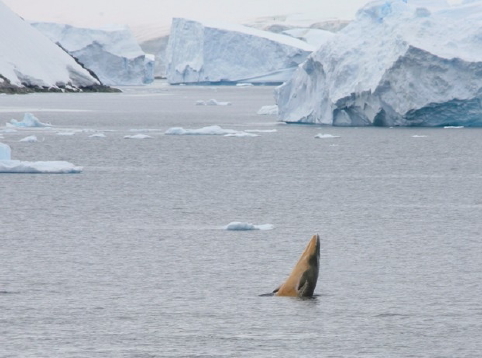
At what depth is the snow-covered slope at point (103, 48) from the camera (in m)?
→ 98.2

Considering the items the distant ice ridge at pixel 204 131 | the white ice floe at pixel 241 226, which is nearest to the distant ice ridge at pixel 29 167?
the white ice floe at pixel 241 226

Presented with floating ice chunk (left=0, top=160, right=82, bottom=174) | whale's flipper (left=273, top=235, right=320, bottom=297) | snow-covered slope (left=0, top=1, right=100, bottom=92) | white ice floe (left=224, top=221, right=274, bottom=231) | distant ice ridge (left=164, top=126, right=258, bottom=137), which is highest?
whale's flipper (left=273, top=235, right=320, bottom=297)

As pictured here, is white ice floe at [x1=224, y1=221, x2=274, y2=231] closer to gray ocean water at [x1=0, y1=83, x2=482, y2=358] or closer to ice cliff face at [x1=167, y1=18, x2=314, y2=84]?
gray ocean water at [x1=0, y1=83, x2=482, y2=358]

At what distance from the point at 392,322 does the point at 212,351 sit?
169cm

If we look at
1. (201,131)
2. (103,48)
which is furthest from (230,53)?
(201,131)

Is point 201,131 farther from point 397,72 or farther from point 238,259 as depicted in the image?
point 238,259

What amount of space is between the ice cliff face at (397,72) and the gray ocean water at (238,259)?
6.03 metres

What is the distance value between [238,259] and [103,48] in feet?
288

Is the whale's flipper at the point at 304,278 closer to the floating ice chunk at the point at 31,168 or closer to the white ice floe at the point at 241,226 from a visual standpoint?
the white ice floe at the point at 241,226

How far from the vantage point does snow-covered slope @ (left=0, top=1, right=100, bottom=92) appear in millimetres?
86500

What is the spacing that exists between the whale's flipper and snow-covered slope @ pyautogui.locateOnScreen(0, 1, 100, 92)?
7664 cm

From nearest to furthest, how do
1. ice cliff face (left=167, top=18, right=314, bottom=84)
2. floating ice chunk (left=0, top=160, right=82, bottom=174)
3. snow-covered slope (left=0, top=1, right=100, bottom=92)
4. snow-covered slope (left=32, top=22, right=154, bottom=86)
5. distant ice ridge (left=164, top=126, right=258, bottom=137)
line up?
floating ice chunk (left=0, top=160, right=82, bottom=174)
distant ice ridge (left=164, top=126, right=258, bottom=137)
ice cliff face (left=167, top=18, right=314, bottom=84)
snow-covered slope (left=0, top=1, right=100, bottom=92)
snow-covered slope (left=32, top=22, right=154, bottom=86)

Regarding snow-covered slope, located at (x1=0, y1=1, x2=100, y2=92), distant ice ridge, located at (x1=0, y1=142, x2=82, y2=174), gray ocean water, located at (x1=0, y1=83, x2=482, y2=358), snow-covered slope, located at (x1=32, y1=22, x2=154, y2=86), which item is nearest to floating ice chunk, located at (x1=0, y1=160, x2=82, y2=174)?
distant ice ridge, located at (x1=0, y1=142, x2=82, y2=174)

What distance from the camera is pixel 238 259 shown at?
12.3 metres
